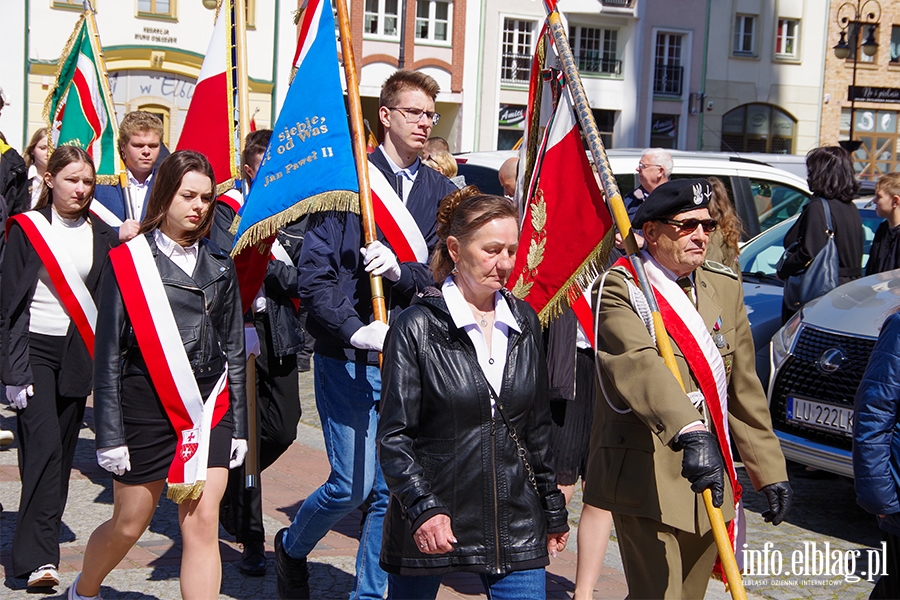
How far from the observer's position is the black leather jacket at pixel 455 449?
131 inches

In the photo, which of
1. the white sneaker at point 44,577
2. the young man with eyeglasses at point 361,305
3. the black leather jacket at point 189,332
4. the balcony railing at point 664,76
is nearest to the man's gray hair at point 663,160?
the young man with eyeglasses at point 361,305

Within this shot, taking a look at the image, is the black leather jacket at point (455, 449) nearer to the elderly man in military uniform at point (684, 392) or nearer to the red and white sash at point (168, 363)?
the elderly man in military uniform at point (684, 392)

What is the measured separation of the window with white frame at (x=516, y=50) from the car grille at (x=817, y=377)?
31.0 metres

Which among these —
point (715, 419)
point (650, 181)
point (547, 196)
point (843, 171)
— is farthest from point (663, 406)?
point (843, 171)

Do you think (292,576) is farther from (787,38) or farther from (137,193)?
(787,38)

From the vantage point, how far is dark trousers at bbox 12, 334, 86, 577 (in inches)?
201

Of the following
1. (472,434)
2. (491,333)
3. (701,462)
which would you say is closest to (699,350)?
(701,462)

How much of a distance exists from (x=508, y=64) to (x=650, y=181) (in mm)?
31762

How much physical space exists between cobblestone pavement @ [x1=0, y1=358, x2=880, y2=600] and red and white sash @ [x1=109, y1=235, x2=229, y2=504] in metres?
1.08

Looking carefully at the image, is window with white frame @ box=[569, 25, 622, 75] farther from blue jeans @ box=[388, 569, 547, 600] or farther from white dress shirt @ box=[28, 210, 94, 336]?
blue jeans @ box=[388, 569, 547, 600]

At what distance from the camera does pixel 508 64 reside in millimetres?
37156

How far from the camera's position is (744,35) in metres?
40.5

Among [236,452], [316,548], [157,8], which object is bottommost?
[316,548]

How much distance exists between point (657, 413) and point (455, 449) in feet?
2.00
